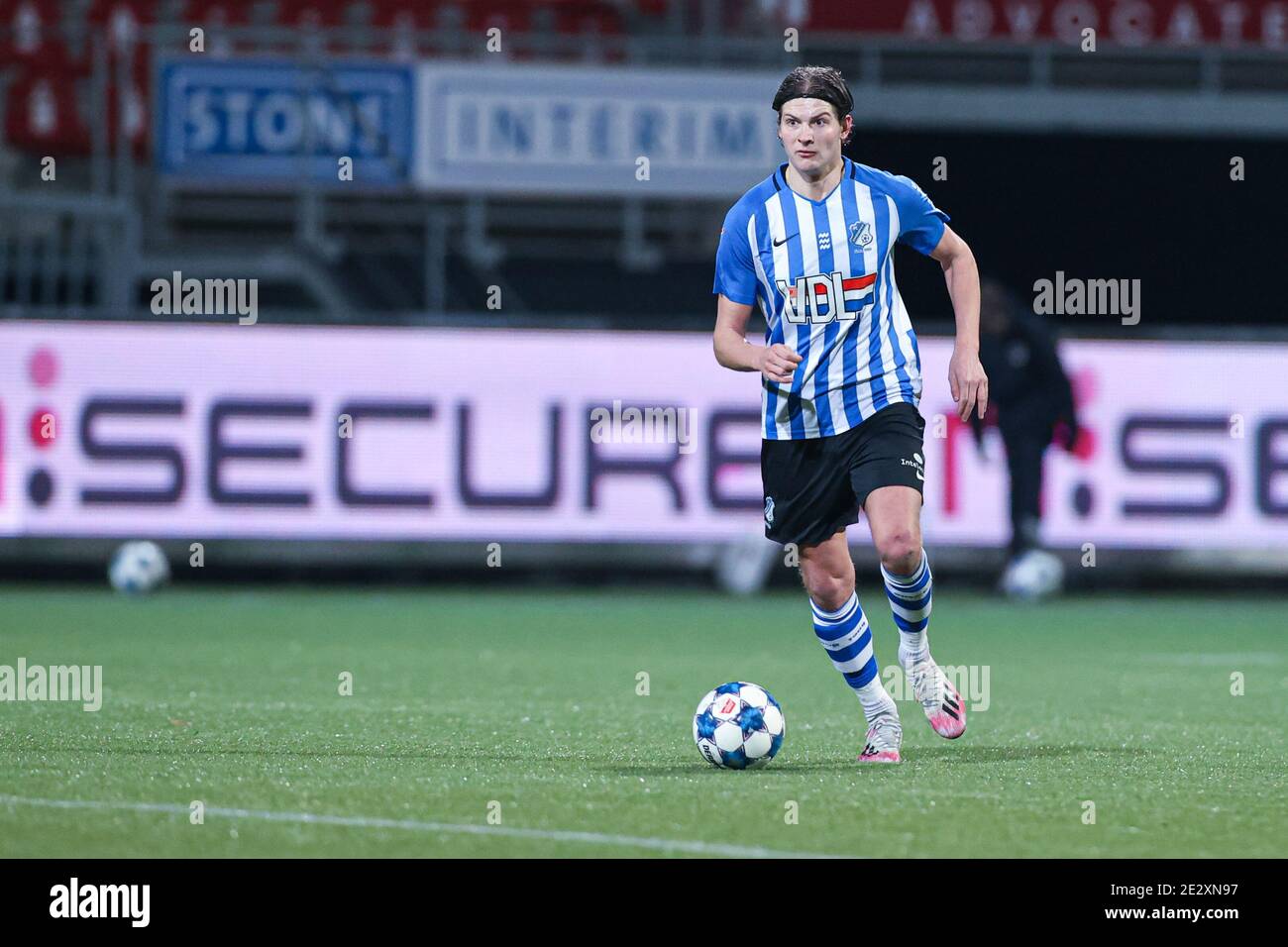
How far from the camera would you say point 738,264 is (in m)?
6.34

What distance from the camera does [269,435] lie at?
45.4 ft

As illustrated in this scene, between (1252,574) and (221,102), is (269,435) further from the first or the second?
(1252,574)

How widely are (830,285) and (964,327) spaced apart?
43cm

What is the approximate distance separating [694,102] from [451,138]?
1.82 m

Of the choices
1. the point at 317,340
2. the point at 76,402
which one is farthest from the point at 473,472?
the point at 76,402

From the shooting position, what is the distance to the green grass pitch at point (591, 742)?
4930 mm

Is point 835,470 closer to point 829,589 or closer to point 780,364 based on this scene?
point 829,589

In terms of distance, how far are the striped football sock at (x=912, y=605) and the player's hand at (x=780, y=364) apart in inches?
30.1
